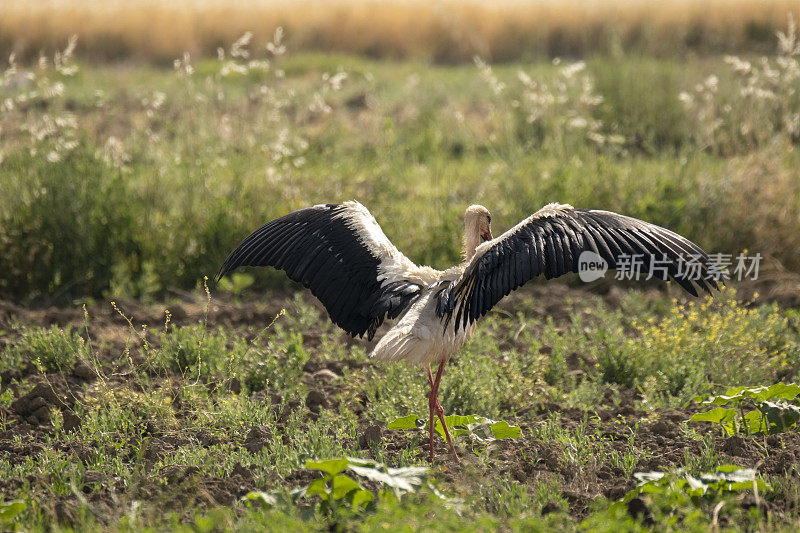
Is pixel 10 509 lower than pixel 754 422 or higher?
higher

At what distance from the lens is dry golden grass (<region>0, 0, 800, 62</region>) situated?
19.1m

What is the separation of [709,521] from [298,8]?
67.0ft

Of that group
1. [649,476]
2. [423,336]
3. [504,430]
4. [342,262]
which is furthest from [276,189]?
[649,476]

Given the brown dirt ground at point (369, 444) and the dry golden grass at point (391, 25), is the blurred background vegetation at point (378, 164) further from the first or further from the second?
the dry golden grass at point (391, 25)

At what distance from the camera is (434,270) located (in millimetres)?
4902

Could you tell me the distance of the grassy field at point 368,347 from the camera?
146 inches

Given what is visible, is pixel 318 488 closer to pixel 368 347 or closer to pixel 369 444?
pixel 369 444

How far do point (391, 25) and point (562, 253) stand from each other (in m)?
18.3

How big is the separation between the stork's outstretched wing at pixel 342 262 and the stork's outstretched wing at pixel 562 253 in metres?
0.58

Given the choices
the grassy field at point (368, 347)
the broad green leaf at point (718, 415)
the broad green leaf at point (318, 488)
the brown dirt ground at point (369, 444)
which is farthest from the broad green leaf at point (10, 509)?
the broad green leaf at point (718, 415)

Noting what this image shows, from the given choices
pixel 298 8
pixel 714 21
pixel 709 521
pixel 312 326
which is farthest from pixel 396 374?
pixel 298 8

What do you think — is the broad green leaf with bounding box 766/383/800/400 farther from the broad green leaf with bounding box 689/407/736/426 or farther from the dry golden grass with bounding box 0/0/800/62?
the dry golden grass with bounding box 0/0/800/62

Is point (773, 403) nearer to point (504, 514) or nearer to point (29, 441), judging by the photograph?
point (504, 514)

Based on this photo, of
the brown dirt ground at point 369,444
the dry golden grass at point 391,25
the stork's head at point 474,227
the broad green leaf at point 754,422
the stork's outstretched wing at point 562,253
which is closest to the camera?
the brown dirt ground at point 369,444
